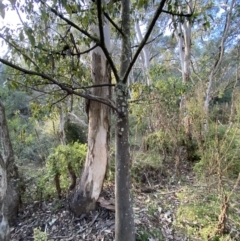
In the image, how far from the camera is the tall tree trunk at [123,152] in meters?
1.89

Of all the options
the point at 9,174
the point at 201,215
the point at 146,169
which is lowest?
the point at 201,215

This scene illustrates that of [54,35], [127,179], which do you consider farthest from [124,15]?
[127,179]

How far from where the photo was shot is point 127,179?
1.96m

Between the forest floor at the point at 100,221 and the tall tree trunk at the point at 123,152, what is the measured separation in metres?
0.41

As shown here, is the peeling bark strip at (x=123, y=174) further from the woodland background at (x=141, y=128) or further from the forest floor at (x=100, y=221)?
the forest floor at (x=100, y=221)

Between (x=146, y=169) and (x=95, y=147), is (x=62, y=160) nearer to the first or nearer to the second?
(x=95, y=147)

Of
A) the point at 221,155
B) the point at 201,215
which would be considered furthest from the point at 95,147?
the point at 221,155

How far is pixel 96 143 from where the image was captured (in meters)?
2.66

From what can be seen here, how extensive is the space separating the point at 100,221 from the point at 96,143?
900 mm

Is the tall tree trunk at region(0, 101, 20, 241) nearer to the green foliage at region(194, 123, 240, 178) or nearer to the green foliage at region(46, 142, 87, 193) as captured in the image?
the green foliage at region(46, 142, 87, 193)

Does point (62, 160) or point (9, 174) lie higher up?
point (62, 160)

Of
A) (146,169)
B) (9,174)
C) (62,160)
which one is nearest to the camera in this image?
(9,174)

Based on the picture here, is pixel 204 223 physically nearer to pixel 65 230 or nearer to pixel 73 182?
pixel 65 230

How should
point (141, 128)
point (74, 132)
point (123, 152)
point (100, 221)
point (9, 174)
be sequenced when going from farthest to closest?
1. point (74, 132)
2. point (141, 128)
3. point (9, 174)
4. point (100, 221)
5. point (123, 152)
